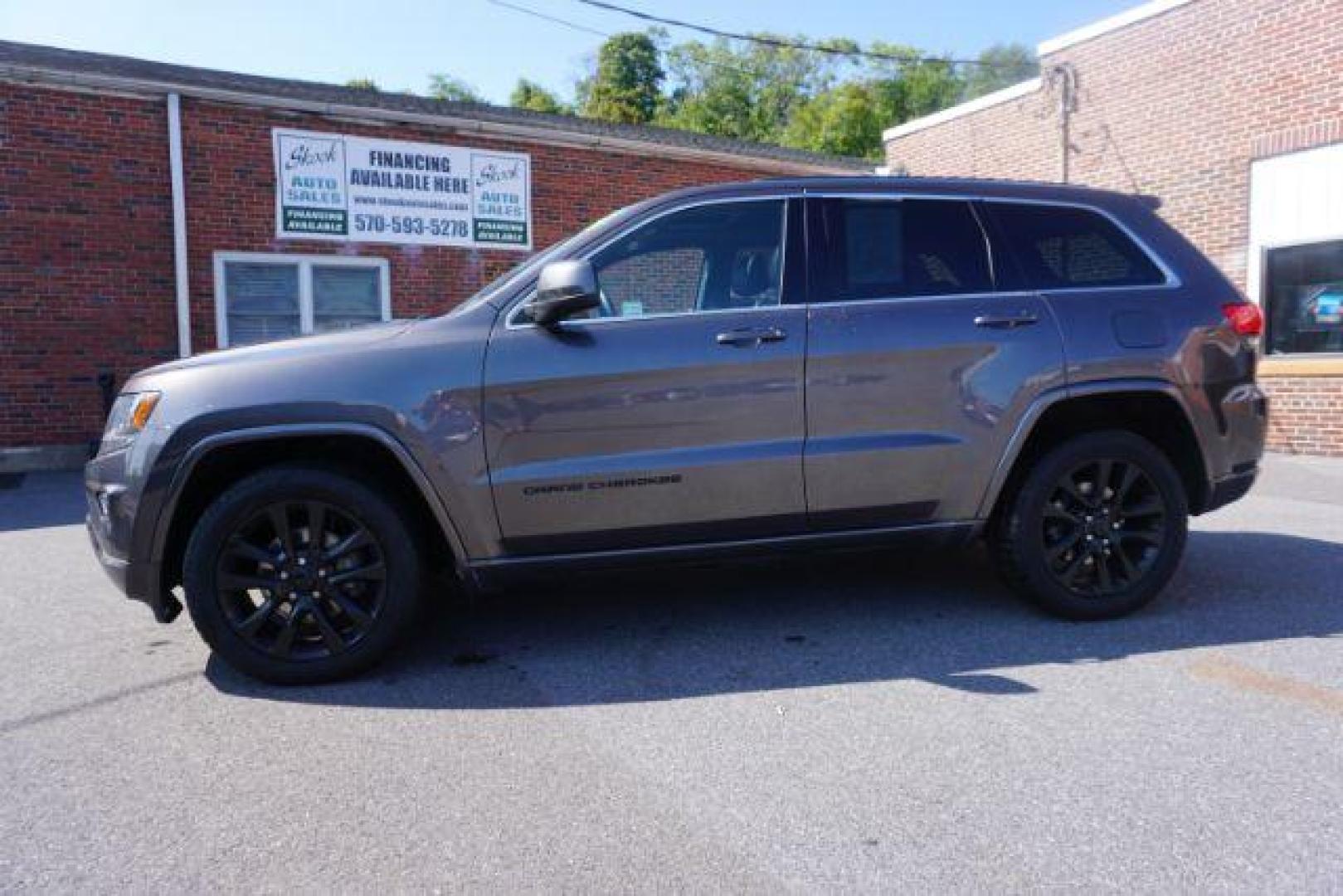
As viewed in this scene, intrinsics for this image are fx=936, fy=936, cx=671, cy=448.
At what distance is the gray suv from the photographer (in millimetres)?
3625

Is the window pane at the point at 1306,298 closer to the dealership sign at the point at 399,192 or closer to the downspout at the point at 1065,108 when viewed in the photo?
the downspout at the point at 1065,108

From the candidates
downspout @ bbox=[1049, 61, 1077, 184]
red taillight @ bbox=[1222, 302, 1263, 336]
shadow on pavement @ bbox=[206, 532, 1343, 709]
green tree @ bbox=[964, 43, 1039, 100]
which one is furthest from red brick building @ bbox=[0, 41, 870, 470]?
green tree @ bbox=[964, 43, 1039, 100]

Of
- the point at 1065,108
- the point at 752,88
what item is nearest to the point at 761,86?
the point at 752,88

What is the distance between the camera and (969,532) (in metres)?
4.15

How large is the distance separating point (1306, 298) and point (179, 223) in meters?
12.7

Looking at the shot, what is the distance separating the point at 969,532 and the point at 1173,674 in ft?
3.14

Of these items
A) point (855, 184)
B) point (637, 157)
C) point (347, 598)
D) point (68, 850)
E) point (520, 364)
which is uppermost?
point (637, 157)

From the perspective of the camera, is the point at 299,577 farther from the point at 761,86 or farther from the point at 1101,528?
the point at 761,86

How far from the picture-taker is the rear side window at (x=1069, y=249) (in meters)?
4.27

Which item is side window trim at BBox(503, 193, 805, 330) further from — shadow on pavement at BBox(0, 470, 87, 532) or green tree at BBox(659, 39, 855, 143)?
green tree at BBox(659, 39, 855, 143)

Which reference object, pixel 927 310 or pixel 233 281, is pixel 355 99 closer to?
pixel 233 281

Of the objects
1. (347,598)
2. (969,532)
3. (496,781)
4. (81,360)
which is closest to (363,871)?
(496,781)

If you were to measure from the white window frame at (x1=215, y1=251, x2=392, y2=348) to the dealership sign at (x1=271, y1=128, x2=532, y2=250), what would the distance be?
0.84ft

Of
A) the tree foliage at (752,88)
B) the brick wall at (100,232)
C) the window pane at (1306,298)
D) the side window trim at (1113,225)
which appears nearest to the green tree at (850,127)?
the tree foliage at (752,88)
